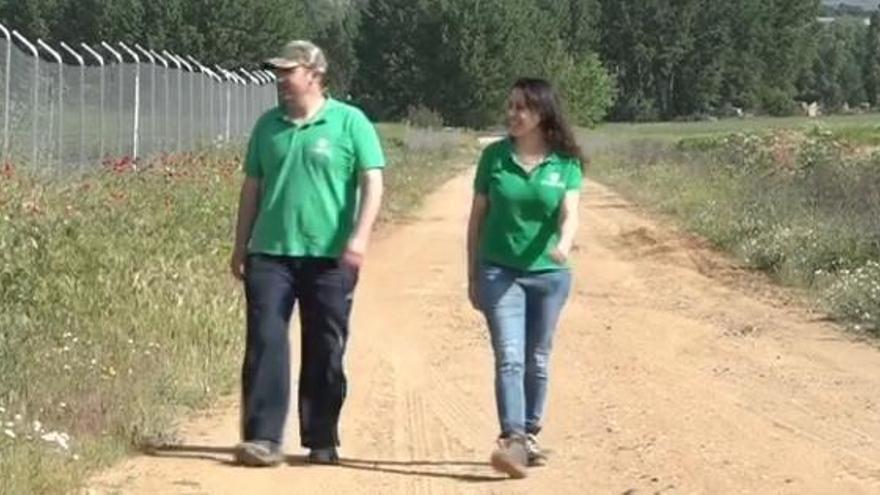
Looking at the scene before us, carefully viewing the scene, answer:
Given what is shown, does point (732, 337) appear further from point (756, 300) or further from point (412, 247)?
point (412, 247)

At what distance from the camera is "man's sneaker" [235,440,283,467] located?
854 centimetres

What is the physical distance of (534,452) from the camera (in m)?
8.80

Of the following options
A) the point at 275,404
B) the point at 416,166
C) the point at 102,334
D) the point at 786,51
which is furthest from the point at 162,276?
the point at 786,51

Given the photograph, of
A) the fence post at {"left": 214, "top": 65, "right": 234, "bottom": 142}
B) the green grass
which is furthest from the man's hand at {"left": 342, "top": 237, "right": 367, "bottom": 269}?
the green grass

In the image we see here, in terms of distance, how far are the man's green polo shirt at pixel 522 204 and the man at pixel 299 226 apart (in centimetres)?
52

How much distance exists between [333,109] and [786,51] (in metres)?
115

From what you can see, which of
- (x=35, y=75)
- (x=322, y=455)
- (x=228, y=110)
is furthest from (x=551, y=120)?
(x=228, y=110)

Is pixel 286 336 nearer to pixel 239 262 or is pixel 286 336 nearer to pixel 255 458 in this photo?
pixel 239 262

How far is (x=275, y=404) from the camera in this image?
855 cm

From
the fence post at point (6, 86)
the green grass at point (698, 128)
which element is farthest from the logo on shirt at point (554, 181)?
the green grass at point (698, 128)

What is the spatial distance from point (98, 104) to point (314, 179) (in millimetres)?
13651

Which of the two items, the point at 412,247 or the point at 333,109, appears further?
the point at 412,247

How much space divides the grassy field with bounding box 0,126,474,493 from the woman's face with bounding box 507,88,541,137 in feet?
7.52

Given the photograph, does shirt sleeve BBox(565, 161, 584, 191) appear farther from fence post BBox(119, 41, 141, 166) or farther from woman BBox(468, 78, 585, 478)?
fence post BBox(119, 41, 141, 166)
